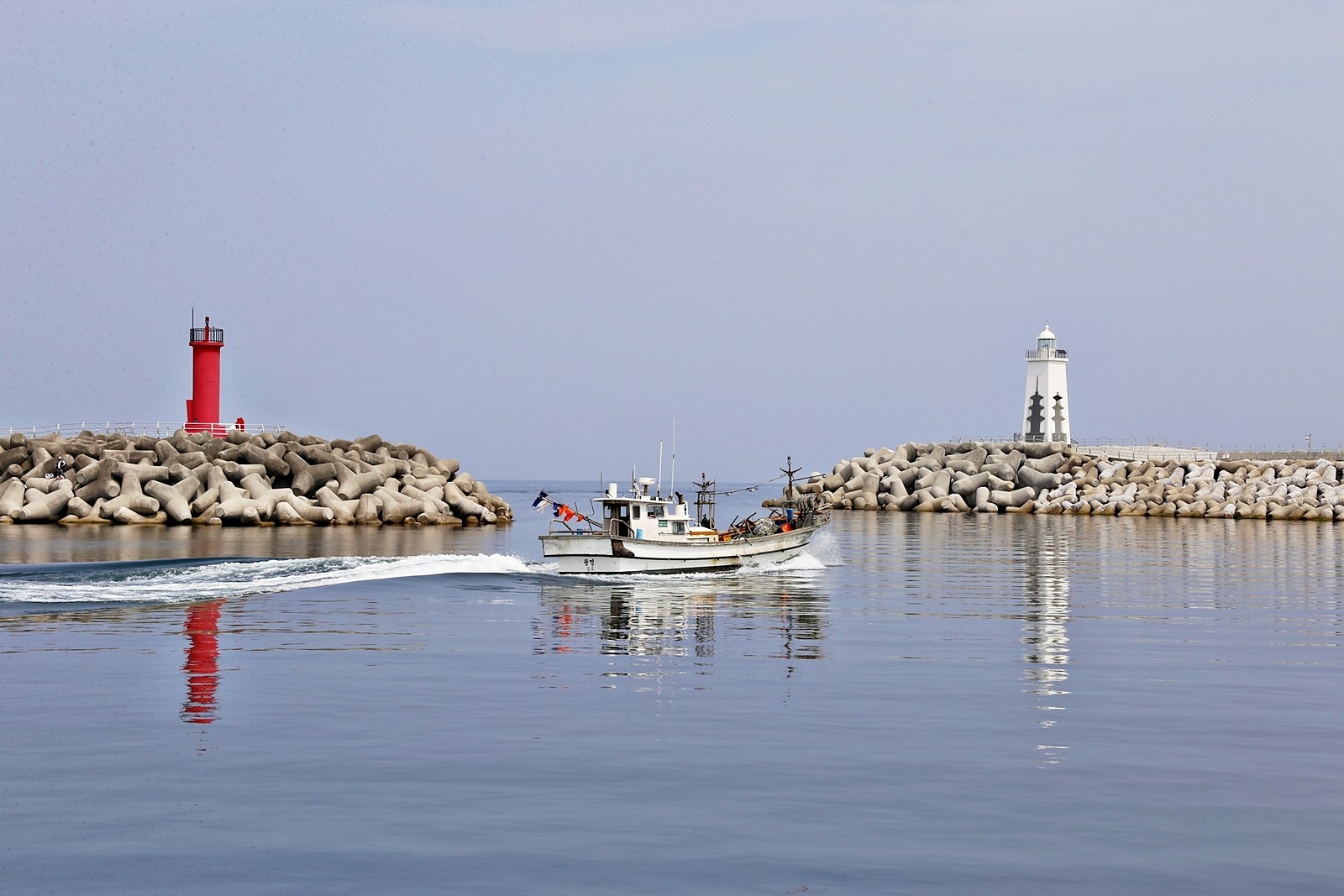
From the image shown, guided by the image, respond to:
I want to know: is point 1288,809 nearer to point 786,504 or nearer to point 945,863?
point 945,863

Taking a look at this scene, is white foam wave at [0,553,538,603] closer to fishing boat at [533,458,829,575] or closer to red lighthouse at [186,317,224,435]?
fishing boat at [533,458,829,575]

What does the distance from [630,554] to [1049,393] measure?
74.1 metres

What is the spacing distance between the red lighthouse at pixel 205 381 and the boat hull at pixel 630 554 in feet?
145

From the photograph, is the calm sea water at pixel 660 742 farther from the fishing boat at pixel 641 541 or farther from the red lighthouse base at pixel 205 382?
the red lighthouse base at pixel 205 382

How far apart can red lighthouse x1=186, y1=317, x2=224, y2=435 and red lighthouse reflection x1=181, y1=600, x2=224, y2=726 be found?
4946 centimetres

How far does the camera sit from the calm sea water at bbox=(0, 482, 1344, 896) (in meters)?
10.9

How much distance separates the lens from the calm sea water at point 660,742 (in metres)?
10.9

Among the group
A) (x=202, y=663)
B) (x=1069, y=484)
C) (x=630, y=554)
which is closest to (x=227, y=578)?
(x=630, y=554)

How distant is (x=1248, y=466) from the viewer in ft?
310

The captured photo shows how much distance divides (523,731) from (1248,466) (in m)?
88.2

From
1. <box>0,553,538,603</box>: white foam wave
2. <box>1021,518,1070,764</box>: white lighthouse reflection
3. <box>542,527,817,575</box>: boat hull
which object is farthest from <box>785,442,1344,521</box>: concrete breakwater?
<box>0,553,538,603</box>: white foam wave

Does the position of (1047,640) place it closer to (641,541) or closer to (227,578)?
(641,541)

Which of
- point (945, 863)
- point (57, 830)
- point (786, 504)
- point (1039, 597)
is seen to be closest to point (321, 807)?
point (57, 830)

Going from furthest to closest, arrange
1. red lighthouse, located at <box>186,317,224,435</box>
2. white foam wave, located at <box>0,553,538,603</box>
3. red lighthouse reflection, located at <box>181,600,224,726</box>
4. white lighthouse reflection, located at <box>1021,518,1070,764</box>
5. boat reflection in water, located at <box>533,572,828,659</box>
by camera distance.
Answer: red lighthouse, located at <box>186,317,224,435</box>, white foam wave, located at <box>0,553,538,603</box>, boat reflection in water, located at <box>533,572,828,659</box>, red lighthouse reflection, located at <box>181,600,224,726</box>, white lighthouse reflection, located at <box>1021,518,1070,764</box>
